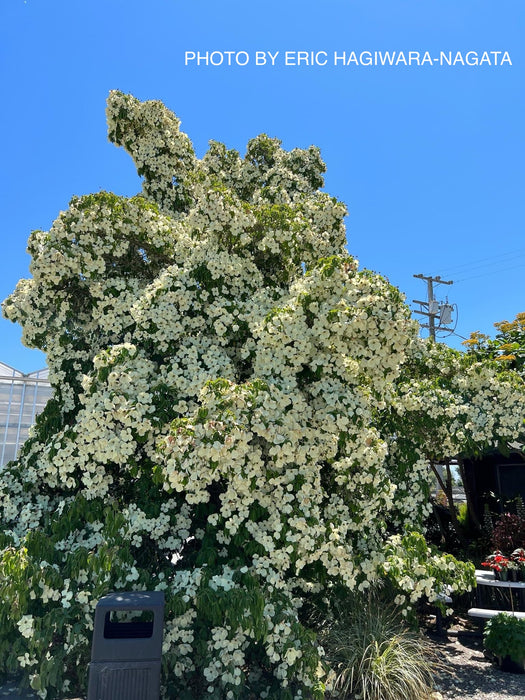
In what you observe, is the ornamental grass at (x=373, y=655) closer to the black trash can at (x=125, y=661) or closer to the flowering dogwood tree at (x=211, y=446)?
the flowering dogwood tree at (x=211, y=446)

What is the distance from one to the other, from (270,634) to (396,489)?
200cm

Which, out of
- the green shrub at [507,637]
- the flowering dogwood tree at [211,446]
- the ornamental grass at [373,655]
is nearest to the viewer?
the flowering dogwood tree at [211,446]

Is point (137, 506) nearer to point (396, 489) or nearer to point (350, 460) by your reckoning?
point (350, 460)

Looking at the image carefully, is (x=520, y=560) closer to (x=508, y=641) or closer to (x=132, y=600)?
(x=508, y=641)

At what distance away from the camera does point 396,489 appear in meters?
4.97

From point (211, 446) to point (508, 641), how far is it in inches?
132

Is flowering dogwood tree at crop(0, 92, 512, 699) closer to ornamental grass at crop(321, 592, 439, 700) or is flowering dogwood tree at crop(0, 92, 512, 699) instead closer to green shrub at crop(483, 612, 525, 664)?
ornamental grass at crop(321, 592, 439, 700)

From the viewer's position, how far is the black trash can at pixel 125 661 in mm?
2875

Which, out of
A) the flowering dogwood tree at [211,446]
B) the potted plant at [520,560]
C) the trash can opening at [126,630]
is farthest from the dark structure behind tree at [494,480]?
the trash can opening at [126,630]

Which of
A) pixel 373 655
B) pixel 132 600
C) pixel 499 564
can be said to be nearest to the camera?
pixel 132 600

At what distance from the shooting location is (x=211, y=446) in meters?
3.39

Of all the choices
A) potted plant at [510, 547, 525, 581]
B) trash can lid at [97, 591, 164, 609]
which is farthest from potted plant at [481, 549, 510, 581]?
trash can lid at [97, 591, 164, 609]

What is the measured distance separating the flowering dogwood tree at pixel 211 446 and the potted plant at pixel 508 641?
641 millimetres

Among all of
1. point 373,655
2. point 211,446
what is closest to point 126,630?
point 211,446
